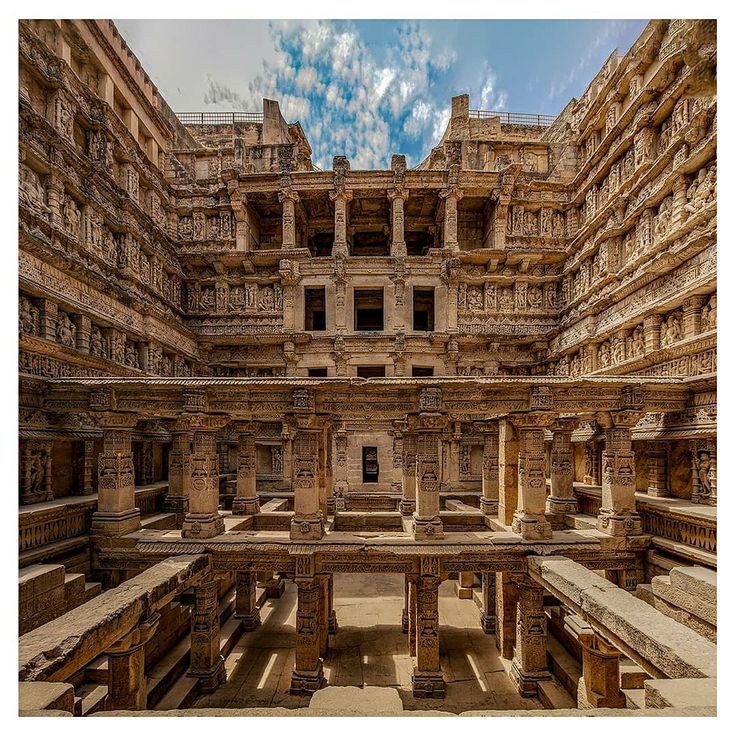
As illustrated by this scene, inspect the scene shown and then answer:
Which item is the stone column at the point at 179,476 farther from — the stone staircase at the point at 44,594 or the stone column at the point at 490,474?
the stone column at the point at 490,474

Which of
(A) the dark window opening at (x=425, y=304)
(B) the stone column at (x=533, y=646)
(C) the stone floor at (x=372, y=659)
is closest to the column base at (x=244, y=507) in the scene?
(C) the stone floor at (x=372, y=659)

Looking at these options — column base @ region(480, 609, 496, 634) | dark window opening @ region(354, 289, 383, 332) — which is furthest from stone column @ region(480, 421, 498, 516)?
dark window opening @ region(354, 289, 383, 332)

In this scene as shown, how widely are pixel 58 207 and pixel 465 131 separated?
55.2 feet

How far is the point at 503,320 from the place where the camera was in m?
16.7

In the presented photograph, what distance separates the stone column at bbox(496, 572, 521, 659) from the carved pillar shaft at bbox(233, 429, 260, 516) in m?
7.09

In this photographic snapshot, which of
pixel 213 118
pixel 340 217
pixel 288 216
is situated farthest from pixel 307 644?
pixel 213 118

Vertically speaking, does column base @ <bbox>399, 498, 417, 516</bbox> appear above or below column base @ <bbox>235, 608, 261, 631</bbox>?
above

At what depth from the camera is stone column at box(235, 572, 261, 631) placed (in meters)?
10.8

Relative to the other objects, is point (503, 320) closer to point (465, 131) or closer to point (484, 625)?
point (465, 131)

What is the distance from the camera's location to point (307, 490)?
8602 millimetres

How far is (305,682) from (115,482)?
6135mm

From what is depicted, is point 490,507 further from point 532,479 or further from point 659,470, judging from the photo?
point 659,470

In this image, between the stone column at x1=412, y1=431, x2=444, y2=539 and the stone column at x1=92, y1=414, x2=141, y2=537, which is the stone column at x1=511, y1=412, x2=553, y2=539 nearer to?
the stone column at x1=412, y1=431, x2=444, y2=539

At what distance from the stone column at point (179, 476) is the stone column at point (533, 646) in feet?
30.5
